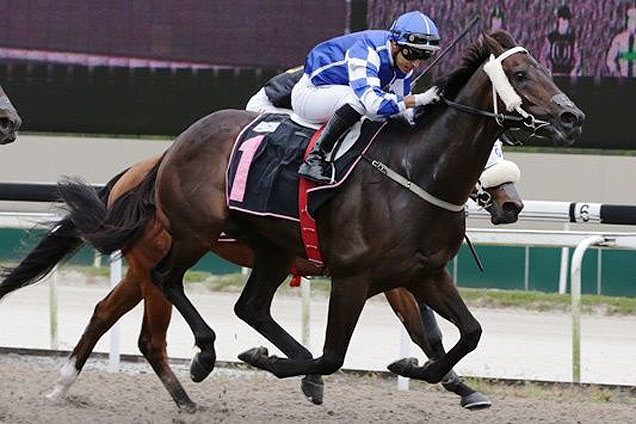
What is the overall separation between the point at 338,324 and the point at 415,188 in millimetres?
474

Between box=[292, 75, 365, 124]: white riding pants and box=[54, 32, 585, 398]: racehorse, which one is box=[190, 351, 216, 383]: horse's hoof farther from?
box=[292, 75, 365, 124]: white riding pants

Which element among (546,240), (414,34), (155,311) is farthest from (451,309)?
(546,240)

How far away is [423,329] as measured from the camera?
5305 millimetres

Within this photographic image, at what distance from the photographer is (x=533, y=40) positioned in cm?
661

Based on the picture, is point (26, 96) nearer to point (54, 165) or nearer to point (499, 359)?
point (54, 165)

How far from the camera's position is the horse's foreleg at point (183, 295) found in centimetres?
492

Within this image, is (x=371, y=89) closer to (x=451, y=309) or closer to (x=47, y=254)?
(x=451, y=309)

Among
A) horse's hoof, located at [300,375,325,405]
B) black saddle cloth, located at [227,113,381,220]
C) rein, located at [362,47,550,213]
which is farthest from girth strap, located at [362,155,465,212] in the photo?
horse's hoof, located at [300,375,325,405]

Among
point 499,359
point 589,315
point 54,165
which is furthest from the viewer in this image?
point 589,315

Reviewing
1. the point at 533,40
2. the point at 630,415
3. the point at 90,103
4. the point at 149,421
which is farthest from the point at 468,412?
the point at 90,103

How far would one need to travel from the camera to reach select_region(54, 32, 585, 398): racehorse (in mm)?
4285

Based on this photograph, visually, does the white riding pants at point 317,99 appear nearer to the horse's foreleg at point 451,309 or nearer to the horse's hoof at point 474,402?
the horse's foreleg at point 451,309

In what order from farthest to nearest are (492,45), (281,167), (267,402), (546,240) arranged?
(546,240)
(267,402)
(281,167)
(492,45)

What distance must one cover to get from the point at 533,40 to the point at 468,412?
1.97 meters
